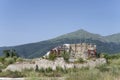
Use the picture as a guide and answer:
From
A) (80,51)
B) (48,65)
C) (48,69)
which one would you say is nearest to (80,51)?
(80,51)

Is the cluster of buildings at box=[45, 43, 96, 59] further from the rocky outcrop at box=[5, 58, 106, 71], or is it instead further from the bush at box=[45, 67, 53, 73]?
the bush at box=[45, 67, 53, 73]

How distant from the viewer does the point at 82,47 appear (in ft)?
156

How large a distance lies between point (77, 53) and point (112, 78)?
102 feet

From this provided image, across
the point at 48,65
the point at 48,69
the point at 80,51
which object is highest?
the point at 80,51

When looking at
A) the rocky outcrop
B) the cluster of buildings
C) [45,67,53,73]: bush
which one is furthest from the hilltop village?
[45,67,53,73]: bush

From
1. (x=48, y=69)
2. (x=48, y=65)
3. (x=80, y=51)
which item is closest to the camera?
(x=48, y=69)

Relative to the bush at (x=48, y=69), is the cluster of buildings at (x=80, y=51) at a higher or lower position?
higher

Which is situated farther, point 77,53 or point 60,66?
point 77,53

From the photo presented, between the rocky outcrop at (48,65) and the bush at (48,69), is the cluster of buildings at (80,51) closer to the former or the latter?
the rocky outcrop at (48,65)

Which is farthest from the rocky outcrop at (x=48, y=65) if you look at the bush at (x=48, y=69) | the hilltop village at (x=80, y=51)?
the hilltop village at (x=80, y=51)

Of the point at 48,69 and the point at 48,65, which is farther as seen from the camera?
the point at 48,65

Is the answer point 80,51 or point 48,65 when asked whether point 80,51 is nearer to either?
point 80,51

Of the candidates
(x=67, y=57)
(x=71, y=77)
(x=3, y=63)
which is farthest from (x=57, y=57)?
(x=71, y=77)

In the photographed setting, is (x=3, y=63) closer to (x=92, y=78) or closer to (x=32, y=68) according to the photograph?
(x=32, y=68)
